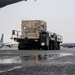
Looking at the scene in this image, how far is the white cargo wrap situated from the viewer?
4012cm

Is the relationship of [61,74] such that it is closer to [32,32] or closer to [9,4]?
[9,4]

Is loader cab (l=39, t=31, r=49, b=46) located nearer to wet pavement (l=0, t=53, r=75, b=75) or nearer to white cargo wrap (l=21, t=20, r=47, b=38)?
white cargo wrap (l=21, t=20, r=47, b=38)

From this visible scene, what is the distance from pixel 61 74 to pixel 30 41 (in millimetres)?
30850

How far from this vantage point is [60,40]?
4856 centimetres

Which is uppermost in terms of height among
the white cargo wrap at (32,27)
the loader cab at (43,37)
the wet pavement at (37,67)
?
the white cargo wrap at (32,27)

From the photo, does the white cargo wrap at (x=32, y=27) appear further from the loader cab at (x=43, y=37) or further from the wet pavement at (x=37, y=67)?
the wet pavement at (x=37, y=67)

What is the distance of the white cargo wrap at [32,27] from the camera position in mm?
40125

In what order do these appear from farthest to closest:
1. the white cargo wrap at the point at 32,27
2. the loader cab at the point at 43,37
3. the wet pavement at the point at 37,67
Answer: the white cargo wrap at the point at 32,27 → the loader cab at the point at 43,37 → the wet pavement at the point at 37,67

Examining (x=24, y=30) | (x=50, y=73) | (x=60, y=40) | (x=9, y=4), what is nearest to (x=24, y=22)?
(x=24, y=30)

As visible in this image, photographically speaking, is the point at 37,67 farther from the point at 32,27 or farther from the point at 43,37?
the point at 32,27

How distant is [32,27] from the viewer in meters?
40.9

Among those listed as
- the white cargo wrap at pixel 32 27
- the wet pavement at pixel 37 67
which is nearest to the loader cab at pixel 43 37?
the white cargo wrap at pixel 32 27

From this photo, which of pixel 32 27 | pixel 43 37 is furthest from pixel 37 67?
pixel 32 27

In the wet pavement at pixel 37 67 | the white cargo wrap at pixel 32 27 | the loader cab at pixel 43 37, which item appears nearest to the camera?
the wet pavement at pixel 37 67
